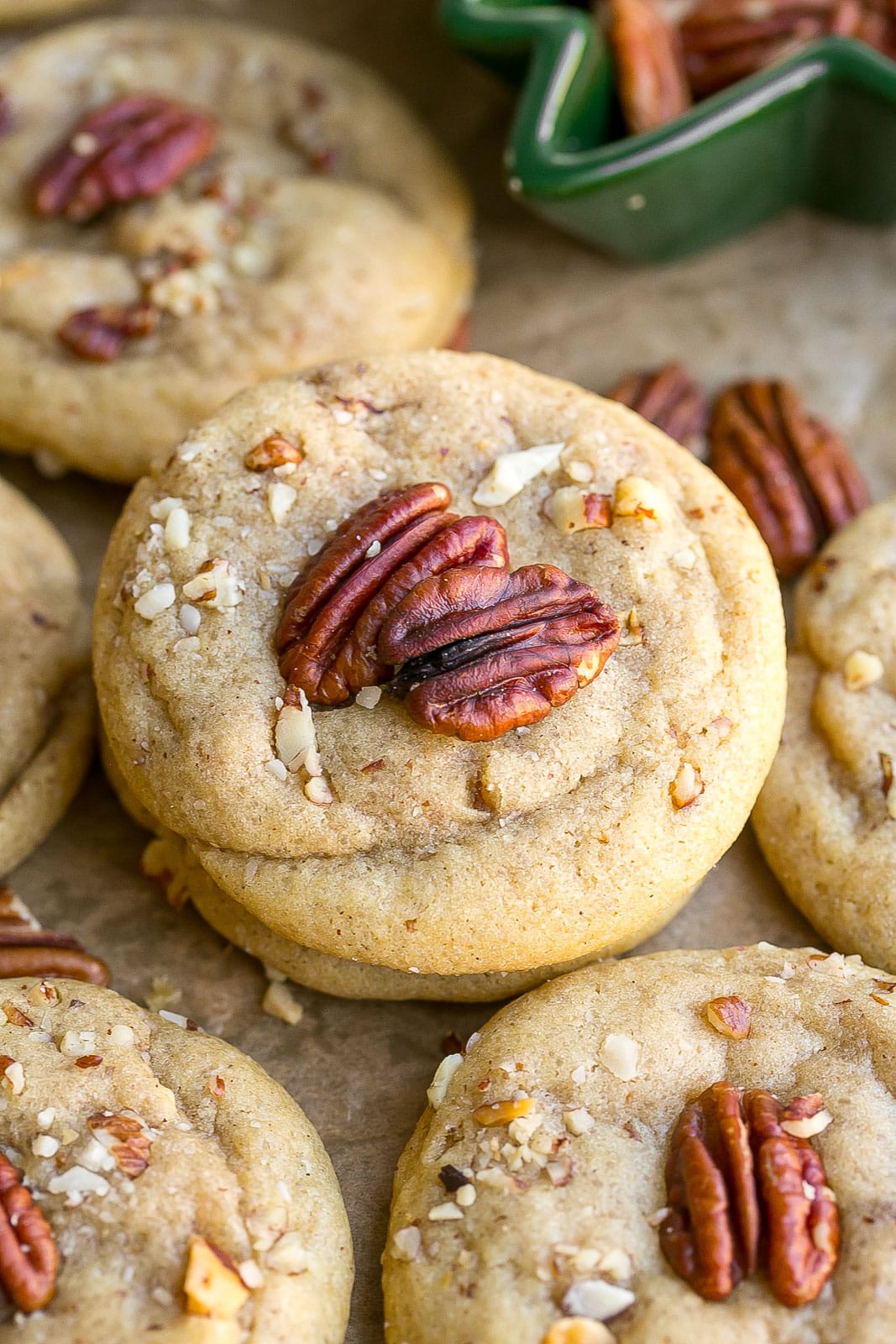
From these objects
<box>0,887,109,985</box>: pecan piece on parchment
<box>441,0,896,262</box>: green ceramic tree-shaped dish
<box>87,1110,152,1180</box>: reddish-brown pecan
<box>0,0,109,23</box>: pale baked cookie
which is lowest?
<box>0,887,109,985</box>: pecan piece on parchment

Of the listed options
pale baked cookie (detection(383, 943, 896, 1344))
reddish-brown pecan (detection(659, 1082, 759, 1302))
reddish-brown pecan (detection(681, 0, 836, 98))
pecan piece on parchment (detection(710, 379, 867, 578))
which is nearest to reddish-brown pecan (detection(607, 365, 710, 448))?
pecan piece on parchment (detection(710, 379, 867, 578))

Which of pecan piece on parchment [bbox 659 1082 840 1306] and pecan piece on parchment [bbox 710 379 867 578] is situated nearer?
pecan piece on parchment [bbox 659 1082 840 1306]

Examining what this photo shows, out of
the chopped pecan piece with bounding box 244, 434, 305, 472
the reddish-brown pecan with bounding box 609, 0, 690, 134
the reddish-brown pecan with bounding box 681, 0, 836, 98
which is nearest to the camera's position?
the chopped pecan piece with bounding box 244, 434, 305, 472

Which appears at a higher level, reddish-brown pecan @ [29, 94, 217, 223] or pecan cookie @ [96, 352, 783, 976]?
reddish-brown pecan @ [29, 94, 217, 223]

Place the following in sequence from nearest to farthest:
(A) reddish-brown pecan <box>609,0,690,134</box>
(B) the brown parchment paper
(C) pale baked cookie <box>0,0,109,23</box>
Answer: (B) the brown parchment paper < (A) reddish-brown pecan <box>609,0,690,134</box> < (C) pale baked cookie <box>0,0,109,23</box>

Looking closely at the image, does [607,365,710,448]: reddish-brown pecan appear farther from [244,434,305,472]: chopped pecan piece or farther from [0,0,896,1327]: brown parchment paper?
[244,434,305,472]: chopped pecan piece

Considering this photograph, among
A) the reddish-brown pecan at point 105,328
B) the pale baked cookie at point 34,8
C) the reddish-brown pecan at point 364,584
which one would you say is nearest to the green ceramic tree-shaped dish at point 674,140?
the reddish-brown pecan at point 105,328
